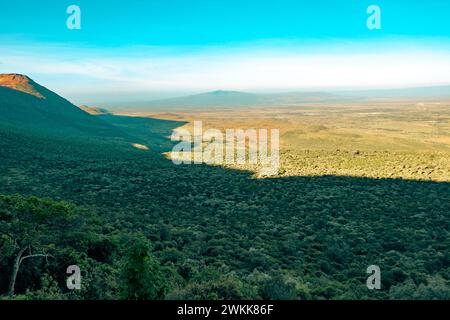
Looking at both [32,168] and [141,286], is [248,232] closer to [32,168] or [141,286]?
[141,286]

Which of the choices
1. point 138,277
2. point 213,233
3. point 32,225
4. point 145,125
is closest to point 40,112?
Answer: point 145,125

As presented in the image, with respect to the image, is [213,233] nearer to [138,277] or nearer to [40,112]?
[138,277]

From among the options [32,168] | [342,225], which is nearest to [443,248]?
[342,225]

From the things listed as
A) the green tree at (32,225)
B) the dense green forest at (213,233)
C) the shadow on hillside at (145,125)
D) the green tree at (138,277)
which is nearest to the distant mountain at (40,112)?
the shadow on hillside at (145,125)

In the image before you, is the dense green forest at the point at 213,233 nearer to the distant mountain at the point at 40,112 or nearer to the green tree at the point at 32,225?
the green tree at the point at 32,225

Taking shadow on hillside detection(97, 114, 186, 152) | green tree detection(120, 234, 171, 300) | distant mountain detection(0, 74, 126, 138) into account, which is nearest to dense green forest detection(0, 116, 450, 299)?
green tree detection(120, 234, 171, 300)
